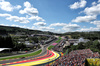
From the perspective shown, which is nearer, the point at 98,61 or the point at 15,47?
the point at 98,61

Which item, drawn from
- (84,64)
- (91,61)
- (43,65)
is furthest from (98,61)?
(43,65)

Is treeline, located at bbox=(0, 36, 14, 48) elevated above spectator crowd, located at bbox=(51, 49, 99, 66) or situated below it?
above

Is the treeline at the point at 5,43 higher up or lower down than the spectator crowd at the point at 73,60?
higher up

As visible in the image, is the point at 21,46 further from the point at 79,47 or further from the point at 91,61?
the point at 91,61

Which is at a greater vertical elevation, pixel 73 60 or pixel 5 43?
pixel 5 43

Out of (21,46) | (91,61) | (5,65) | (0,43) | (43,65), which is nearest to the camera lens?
(91,61)

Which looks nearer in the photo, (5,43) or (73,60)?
(73,60)

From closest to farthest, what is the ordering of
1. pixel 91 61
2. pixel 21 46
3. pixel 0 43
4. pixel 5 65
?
pixel 91 61
pixel 5 65
pixel 0 43
pixel 21 46

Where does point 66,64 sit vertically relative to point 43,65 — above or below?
above

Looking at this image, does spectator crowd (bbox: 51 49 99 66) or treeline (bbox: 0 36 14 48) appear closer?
spectator crowd (bbox: 51 49 99 66)

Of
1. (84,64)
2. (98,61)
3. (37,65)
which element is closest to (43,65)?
(37,65)

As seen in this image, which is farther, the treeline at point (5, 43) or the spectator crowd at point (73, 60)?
the treeline at point (5, 43)
